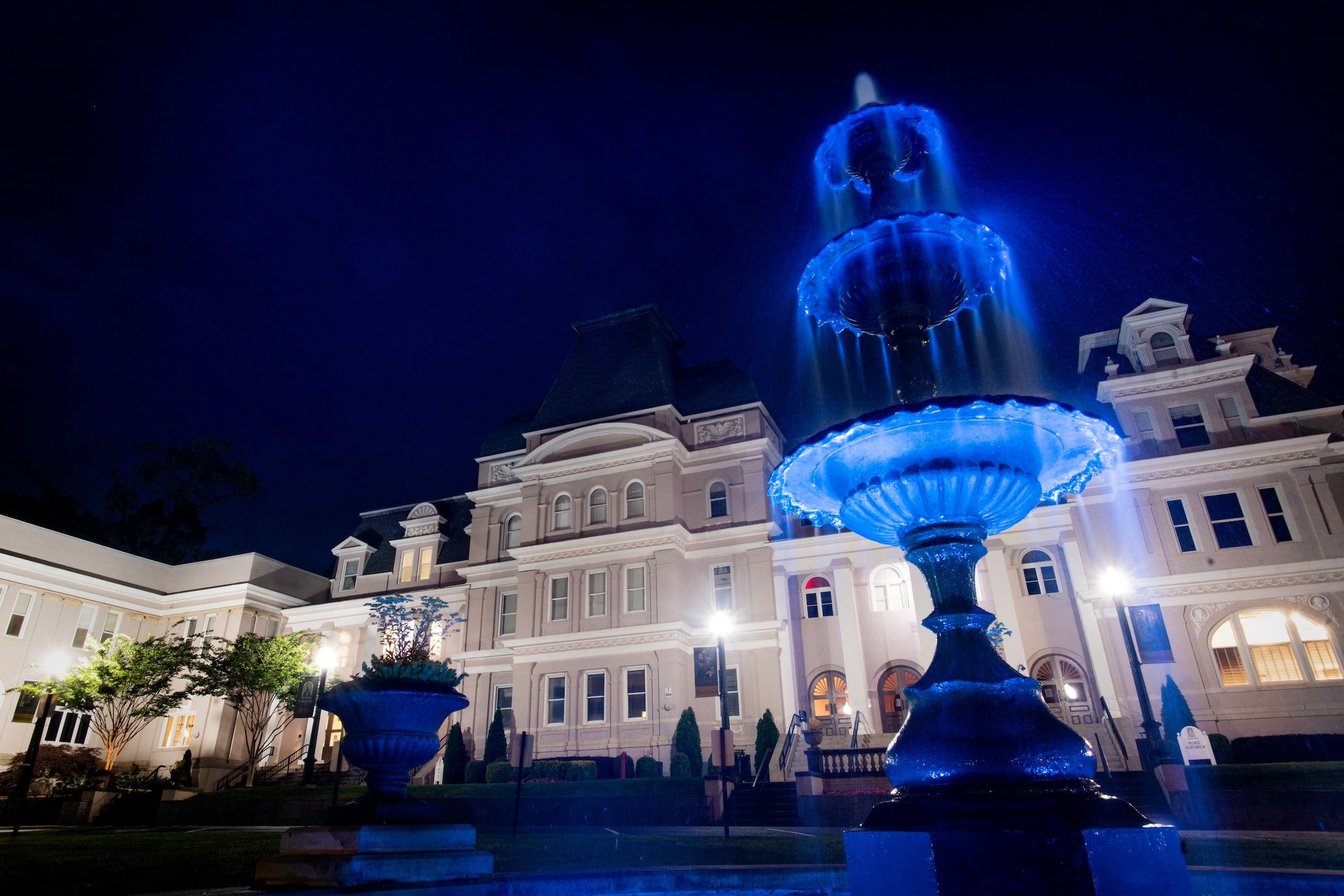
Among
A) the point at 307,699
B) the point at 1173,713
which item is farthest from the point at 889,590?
the point at 307,699

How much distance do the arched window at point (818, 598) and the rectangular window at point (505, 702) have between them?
12.3 meters

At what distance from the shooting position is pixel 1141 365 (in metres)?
26.5

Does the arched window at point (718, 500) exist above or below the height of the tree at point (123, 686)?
above

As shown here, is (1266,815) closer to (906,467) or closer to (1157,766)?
(1157,766)

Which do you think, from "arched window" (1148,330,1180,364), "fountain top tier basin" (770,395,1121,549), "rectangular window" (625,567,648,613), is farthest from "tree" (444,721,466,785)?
"arched window" (1148,330,1180,364)

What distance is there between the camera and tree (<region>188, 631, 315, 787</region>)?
3014cm

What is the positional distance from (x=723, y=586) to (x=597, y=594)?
4.95 meters

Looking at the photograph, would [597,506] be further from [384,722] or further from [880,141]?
[880,141]

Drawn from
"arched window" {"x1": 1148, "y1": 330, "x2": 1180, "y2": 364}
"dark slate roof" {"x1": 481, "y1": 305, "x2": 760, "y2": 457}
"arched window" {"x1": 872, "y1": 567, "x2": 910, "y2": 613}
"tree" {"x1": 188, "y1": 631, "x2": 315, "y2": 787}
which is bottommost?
"tree" {"x1": 188, "y1": 631, "x2": 315, "y2": 787}

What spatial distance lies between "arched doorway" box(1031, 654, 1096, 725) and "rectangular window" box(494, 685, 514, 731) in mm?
19411

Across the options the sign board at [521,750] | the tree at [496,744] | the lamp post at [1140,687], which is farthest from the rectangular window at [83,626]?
the lamp post at [1140,687]

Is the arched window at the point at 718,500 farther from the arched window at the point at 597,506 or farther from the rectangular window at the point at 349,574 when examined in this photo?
the rectangular window at the point at 349,574

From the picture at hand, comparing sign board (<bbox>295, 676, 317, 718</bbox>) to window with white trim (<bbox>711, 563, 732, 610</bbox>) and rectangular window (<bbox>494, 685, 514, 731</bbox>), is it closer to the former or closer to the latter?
rectangular window (<bbox>494, 685, 514, 731</bbox>)

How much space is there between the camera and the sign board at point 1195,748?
1698 cm
